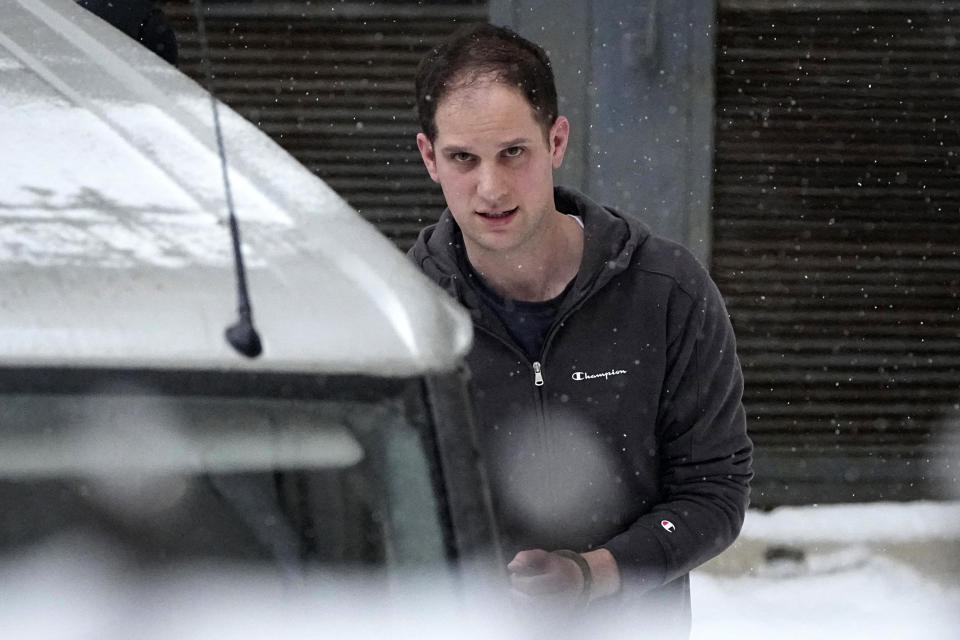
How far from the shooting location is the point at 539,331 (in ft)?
7.82

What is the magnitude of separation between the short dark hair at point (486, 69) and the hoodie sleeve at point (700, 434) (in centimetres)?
44

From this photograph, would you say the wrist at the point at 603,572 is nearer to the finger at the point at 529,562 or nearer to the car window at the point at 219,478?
the finger at the point at 529,562

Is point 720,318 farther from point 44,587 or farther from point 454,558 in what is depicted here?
point 44,587

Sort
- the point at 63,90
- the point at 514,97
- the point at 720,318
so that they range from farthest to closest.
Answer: the point at 720,318 → the point at 514,97 → the point at 63,90

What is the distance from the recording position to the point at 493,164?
7.30 feet

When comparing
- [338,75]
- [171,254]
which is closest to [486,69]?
[171,254]

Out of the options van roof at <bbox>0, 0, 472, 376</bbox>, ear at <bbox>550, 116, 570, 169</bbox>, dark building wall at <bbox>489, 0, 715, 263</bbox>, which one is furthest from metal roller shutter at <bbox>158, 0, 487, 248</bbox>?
van roof at <bbox>0, 0, 472, 376</bbox>

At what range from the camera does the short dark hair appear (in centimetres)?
229

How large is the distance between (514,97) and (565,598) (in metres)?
0.86

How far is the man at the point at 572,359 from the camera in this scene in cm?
228

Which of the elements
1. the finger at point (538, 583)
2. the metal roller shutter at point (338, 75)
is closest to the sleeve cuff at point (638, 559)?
the finger at point (538, 583)

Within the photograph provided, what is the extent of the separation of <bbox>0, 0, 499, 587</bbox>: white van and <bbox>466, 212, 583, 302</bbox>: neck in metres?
1.04

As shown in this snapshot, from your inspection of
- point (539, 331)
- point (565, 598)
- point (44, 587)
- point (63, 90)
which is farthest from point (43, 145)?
point (539, 331)

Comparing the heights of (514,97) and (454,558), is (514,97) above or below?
above
